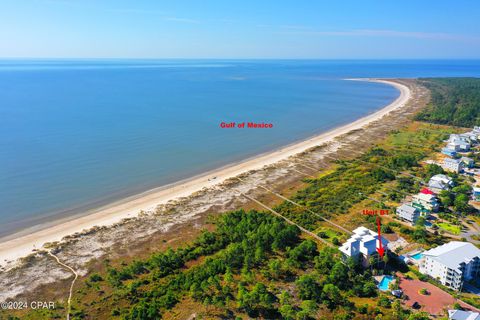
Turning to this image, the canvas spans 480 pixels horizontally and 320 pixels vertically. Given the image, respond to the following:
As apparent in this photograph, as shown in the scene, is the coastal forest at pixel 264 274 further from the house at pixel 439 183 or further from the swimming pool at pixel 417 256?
the swimming pool at pixel 417 256

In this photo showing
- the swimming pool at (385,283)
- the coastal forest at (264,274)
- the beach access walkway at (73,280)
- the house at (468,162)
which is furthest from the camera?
the house at (468,162)

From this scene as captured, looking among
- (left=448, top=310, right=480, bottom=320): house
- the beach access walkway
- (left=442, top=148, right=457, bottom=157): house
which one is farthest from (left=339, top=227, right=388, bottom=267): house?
(left=442, top=148, right=457, bottom=157): house

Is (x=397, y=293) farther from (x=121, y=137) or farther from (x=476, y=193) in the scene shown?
(x=121, y=137)

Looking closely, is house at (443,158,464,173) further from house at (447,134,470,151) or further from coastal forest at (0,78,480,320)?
coastal forest at (0,78,480,320)

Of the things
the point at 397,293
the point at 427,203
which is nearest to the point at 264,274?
the point at 397,293

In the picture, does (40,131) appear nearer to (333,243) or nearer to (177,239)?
(177,239)

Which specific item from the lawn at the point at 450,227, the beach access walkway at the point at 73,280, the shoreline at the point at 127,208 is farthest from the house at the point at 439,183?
the beach access walkway at the point at 73,280

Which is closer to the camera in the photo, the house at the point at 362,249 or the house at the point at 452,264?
the house at the point at 452,264
